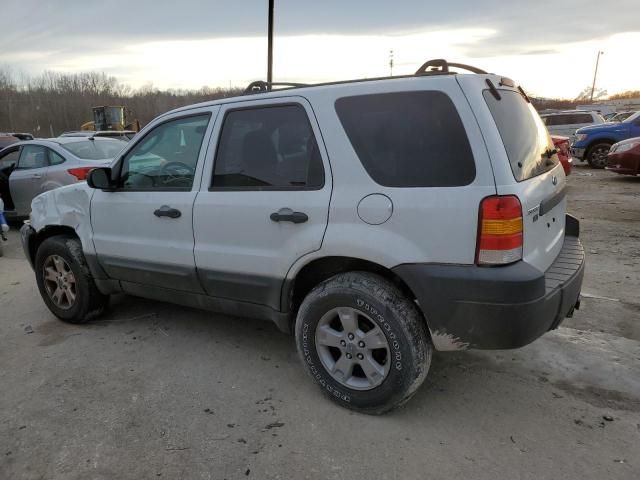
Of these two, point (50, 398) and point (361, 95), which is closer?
point (361, 95)

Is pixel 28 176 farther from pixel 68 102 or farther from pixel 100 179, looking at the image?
pixel 68 102

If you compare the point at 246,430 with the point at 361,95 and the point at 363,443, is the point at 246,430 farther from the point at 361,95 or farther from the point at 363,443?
the point at 361,95

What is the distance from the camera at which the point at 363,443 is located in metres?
2.58

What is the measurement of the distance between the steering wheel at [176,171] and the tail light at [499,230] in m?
2.02

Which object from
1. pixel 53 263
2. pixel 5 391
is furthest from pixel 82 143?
pixel 5 391

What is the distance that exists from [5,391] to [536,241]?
352 cm

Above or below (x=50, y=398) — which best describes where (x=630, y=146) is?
above

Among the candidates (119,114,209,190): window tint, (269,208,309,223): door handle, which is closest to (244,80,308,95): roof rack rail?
(119,114,209,190): window tint

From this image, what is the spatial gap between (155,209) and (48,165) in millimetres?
5919

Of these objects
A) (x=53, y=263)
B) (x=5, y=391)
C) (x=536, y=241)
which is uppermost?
(x=536, y=241)

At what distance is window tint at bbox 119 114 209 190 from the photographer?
339cm

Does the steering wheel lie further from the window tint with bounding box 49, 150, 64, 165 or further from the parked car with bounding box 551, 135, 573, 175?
the parked car with bounding box 551, 135, 573, 175

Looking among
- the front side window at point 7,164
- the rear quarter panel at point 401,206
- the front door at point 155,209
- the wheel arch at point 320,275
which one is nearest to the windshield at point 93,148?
the front side window at point 7,164

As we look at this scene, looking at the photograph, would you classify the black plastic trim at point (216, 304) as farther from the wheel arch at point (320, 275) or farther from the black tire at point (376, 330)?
the black tire at point (376, 330)
